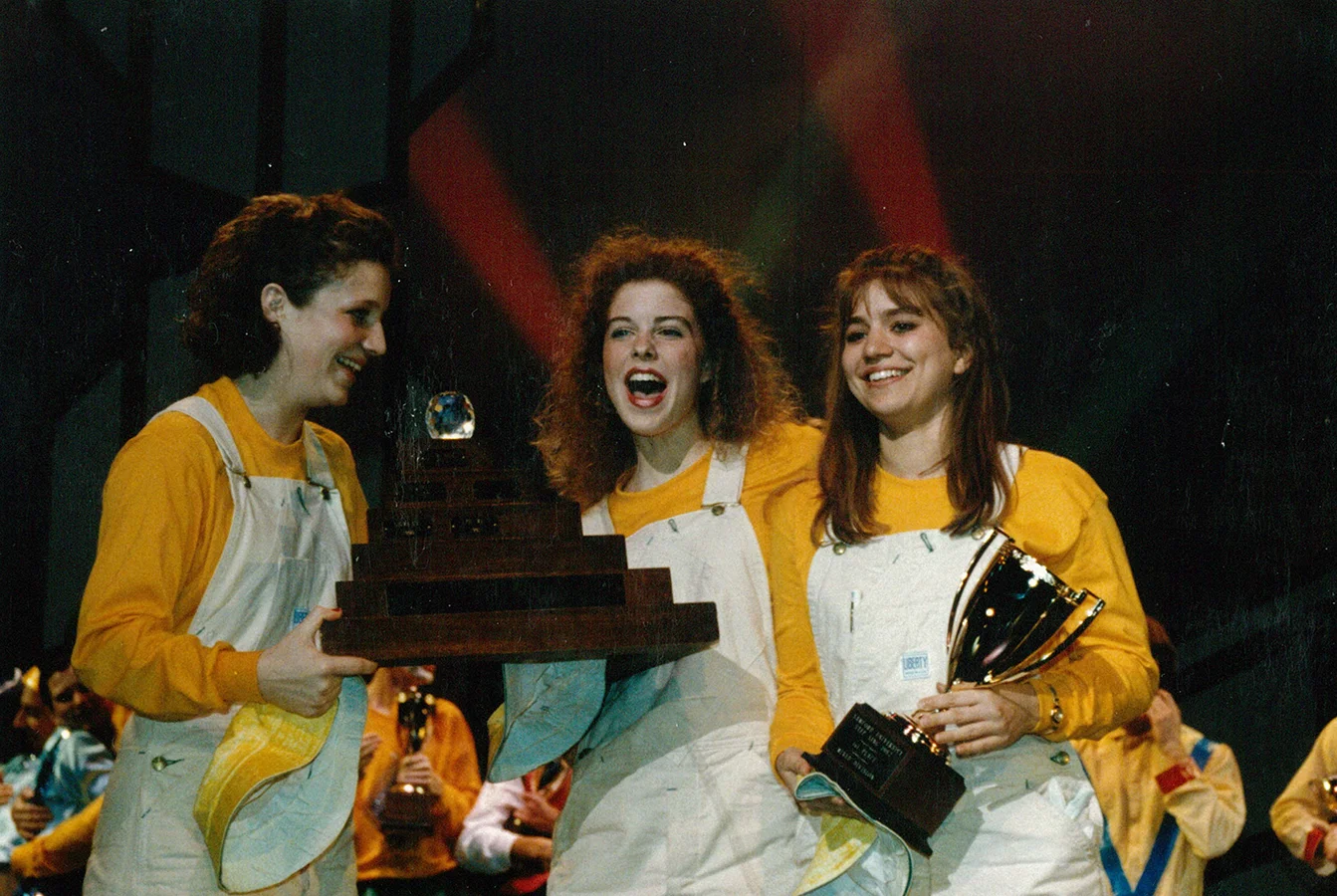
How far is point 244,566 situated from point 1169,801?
2.25 metres

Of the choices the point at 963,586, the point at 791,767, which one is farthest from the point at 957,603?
the point at 791,767

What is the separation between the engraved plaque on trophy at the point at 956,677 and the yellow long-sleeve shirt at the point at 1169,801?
3.78 feet

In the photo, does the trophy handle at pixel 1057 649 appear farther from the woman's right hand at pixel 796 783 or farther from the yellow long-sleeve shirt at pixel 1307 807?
the yellow long-sleeve shirt at pixel 1307 807

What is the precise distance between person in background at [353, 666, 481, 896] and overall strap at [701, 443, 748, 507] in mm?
1214

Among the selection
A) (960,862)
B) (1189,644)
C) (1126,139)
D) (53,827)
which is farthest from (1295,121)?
(53,827)

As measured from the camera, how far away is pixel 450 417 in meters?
2.87

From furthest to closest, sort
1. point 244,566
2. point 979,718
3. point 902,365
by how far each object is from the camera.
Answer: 1. point 244,566
2. point 902,365
3. point 979,718

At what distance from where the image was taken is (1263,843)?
326 cm

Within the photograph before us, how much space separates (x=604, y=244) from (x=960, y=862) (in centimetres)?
162

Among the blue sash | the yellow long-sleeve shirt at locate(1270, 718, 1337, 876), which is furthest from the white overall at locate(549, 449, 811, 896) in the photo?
the yellow long-sleeve shirt at locate(1270, 718, 1337, 876)

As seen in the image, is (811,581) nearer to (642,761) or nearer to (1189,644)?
(642,761)

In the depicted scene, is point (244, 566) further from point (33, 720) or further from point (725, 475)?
point (33, 720)

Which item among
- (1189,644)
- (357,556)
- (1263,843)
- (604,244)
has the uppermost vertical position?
(604,244)

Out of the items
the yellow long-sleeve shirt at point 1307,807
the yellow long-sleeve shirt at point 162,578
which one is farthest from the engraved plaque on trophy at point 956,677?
the yellow long-sleeve shirt at point 1307,807
